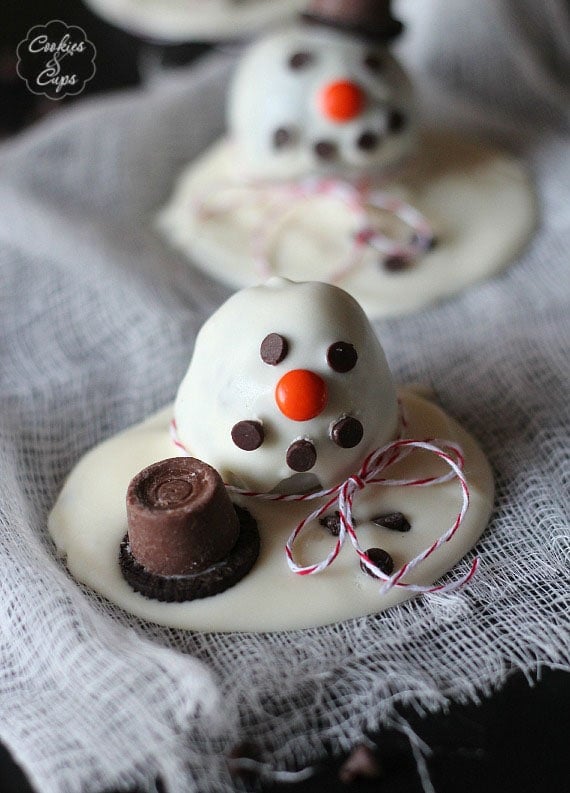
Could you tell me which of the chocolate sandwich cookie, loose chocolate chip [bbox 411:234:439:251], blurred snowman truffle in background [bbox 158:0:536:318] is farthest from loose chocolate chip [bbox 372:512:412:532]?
loose chocolate chip [bbox 411:234:439:251]

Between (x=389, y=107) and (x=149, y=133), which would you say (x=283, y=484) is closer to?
(x=389, y=107)

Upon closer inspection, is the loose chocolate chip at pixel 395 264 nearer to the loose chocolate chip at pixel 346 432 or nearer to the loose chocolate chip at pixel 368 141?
the loose chocolate chip at pixel 368 141

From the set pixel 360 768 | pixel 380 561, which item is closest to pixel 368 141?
pixel 380 561

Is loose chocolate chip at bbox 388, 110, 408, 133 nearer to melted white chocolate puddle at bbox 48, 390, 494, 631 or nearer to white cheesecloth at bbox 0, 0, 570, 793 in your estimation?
white cheesecloth at bbox 0, 0, 570, 793

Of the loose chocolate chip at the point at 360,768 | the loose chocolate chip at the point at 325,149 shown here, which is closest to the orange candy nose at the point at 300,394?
the loose chocolate chip at the point at 360,768

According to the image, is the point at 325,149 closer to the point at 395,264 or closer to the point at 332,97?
the point at 332,97

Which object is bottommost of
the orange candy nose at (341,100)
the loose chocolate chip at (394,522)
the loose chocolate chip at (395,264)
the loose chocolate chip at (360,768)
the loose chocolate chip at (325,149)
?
the loose chocolate chip at (395,264)
